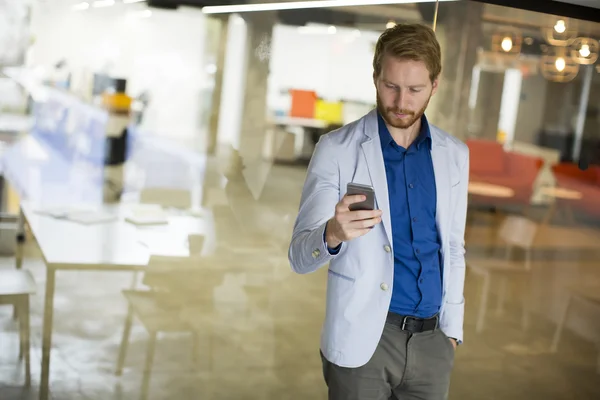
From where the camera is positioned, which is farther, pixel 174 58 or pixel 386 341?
pixel 174 58

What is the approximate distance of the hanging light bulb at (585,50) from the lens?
406cm

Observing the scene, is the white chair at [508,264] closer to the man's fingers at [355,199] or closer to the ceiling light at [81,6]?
the man's fingers at [355,199]

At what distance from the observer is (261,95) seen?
344cm

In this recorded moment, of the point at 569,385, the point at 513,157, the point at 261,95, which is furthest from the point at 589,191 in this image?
the point at 261,95

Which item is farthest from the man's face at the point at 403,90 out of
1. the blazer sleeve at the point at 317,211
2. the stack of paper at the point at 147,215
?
the stack of paper at the point at 147,215

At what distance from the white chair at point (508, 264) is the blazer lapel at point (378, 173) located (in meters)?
1.84

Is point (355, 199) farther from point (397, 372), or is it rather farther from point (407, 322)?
point (397, 372)

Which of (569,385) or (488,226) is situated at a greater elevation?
(488,226)

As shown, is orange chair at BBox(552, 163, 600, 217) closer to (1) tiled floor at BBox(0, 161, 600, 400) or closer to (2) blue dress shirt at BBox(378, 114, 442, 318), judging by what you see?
(1) tiled floor at BBox(0, 161, 600, 400)

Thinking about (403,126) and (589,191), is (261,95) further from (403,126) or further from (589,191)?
(589,191)

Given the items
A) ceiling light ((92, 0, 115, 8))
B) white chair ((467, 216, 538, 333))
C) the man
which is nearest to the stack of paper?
ceiling light ((92, 0, 115, 8))

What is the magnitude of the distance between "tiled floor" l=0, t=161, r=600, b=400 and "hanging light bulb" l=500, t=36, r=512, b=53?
87cm

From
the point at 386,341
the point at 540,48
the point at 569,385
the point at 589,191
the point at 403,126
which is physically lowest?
the point at 569,385

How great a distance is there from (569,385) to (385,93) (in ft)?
9.02
